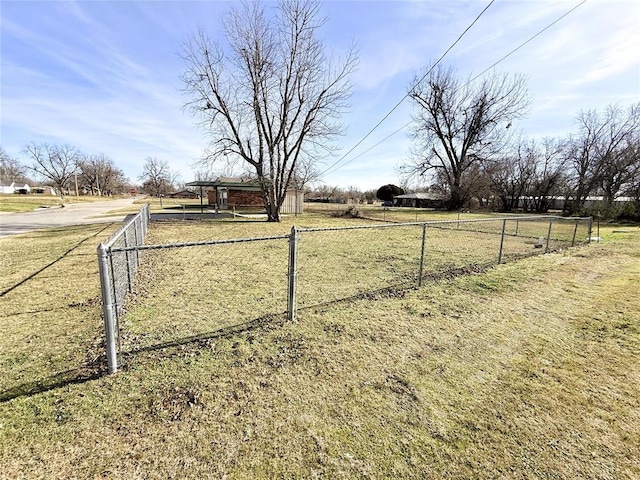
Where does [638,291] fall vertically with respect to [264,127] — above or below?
below

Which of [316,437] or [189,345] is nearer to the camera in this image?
[316,437]

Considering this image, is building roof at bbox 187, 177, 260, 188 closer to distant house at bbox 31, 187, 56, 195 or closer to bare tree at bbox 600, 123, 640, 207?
bare tree at bbox 600, 123, 640, 207

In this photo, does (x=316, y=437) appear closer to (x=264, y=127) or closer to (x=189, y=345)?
(x=189, y=345)

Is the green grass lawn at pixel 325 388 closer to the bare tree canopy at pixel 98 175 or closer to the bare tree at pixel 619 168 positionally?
the bare tree at pixel 619 168

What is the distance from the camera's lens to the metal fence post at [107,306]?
7.93 feet

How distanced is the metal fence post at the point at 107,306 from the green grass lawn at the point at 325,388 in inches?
6.9

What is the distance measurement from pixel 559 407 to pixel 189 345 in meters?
3.70

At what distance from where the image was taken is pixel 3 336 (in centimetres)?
341

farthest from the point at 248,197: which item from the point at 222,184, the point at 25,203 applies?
the point at 25,203

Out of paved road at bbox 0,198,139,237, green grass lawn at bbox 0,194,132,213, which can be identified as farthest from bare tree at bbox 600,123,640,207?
green grass lawn at bbox 0,194,132,213

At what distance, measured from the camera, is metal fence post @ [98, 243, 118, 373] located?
2418 mm

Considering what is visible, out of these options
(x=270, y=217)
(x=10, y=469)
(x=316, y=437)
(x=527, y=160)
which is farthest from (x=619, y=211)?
(x=10, y=469)

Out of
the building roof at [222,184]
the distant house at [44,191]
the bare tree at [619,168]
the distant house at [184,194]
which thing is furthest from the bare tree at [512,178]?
the distant house at [44,191]

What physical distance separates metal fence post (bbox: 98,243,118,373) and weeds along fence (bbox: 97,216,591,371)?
15mm
